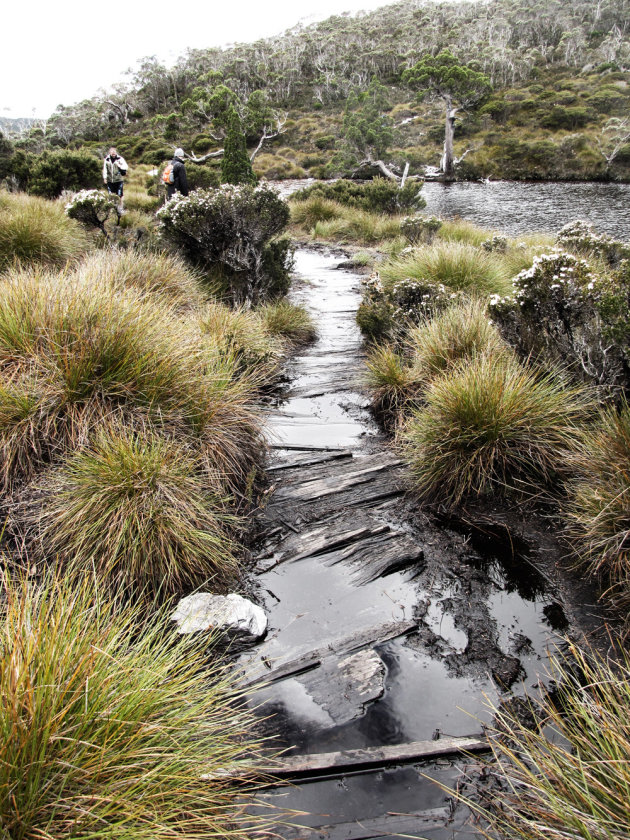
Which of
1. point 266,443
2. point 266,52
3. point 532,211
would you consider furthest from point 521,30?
point 266,443

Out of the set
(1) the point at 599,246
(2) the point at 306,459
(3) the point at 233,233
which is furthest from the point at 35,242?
(1) the point at 599,246

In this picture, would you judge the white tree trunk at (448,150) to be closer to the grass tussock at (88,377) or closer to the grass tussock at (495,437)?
the grass tussock at (495,437)

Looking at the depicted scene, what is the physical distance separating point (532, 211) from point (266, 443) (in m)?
28.4

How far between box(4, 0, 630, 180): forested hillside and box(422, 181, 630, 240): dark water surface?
4.71m

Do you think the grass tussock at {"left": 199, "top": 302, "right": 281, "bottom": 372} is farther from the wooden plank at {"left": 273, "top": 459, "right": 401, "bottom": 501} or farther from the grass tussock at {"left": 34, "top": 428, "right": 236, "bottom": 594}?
the grass tussock at {"left": 34, "top": 428, "right": 236, "bottom": 594}

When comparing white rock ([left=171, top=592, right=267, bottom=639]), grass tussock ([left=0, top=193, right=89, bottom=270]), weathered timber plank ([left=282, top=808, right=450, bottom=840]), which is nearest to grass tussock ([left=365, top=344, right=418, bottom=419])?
white rock ([left=171, top=592, right=267, bottom=639])

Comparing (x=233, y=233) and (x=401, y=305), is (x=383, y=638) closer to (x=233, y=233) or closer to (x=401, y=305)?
(x=401, y=305)

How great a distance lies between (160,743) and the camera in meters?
2.09

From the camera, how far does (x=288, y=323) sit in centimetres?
972

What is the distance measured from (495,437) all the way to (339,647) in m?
2.52

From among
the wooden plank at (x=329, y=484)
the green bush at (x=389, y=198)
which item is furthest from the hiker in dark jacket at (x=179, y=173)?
the wooden plank at (x=329, y=484)

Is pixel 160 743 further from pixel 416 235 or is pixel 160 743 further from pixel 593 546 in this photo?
pixel 416 235

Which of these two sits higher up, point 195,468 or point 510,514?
point 195,468

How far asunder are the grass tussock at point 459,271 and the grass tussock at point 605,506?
5392mm
